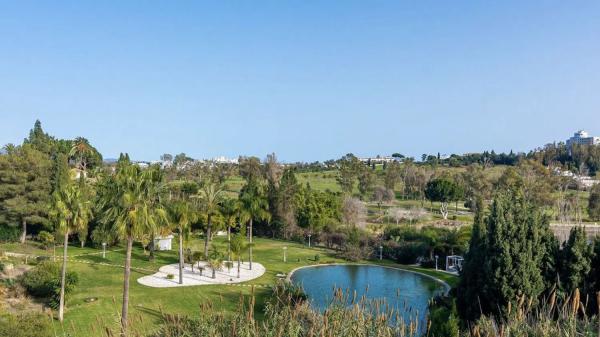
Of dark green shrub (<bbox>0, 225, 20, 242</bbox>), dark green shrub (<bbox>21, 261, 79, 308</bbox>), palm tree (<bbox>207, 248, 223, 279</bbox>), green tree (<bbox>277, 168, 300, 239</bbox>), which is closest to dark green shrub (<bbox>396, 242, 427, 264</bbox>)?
green tree (<bbox>277, 168, 300, 239</bbox>)

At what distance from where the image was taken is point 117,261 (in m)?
35.4

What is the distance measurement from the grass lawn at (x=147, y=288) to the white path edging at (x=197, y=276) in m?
0.69

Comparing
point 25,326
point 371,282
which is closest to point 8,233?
point 25,326

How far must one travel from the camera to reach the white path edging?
28.7m

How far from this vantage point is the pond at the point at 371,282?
28.1m

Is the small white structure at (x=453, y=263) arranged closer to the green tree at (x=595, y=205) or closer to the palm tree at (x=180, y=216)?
the palm tree at (x=180, y=216)

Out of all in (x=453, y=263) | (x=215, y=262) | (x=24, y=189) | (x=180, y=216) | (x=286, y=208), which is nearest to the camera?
(x=180, y=216)

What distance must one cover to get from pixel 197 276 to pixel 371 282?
1249 centimetres

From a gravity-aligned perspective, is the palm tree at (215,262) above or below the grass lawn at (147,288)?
above

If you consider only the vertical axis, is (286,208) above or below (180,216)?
below

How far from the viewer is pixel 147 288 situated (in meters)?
27.2

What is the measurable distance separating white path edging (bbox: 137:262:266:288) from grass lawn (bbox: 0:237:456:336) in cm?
69

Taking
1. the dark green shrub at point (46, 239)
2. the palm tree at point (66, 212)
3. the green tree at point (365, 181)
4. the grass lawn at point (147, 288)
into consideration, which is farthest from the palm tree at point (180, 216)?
the green tree at point (365, 181)

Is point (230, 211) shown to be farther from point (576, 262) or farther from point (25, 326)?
point (576, 262)
